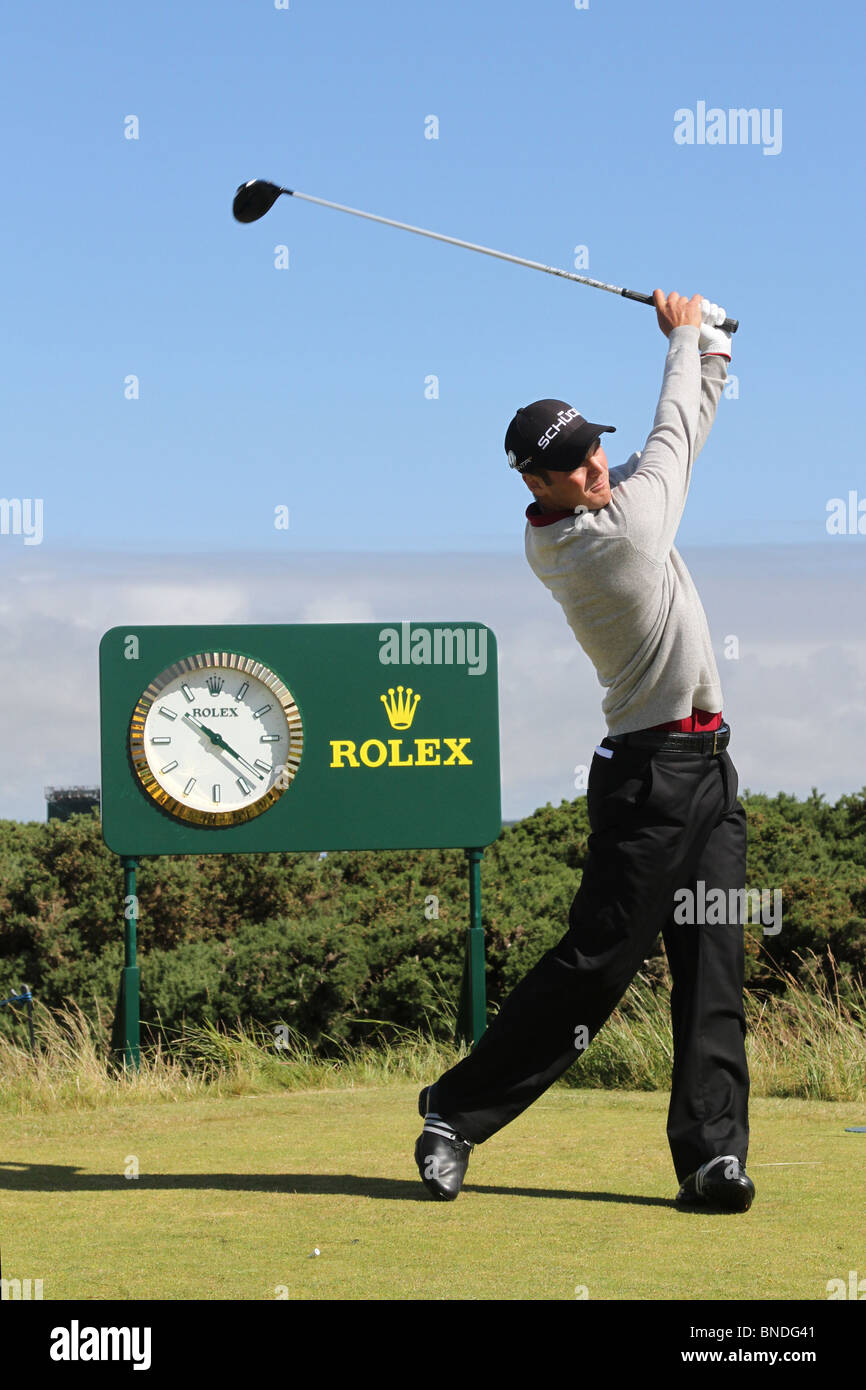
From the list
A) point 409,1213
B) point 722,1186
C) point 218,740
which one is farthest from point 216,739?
point 722,1186

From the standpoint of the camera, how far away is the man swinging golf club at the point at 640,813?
4254 mm

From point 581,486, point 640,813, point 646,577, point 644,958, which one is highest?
point 581,486

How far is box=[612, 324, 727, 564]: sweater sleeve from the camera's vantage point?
420cm

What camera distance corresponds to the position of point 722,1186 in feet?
13.8

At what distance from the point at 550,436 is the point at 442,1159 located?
2.08 metres

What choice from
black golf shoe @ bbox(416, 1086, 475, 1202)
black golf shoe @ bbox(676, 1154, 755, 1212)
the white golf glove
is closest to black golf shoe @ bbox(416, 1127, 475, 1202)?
black golf shoe @ bbox(416, 1086, 475, 1202)

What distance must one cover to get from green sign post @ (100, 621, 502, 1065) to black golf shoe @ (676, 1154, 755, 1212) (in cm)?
547

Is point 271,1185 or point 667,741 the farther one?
point 271,1185

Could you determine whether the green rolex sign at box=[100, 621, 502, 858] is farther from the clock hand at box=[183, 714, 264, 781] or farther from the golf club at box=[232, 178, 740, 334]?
the golf club at box=[232, 178, 740, 334]

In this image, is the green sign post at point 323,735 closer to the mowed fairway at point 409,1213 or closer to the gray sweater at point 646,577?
the mowed fairway at point 409,1213

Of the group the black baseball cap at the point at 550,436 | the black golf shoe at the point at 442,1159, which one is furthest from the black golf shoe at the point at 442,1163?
the black baseball cap at the point at 550,436

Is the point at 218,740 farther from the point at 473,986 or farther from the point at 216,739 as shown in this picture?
the point at 473,986

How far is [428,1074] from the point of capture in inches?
325
